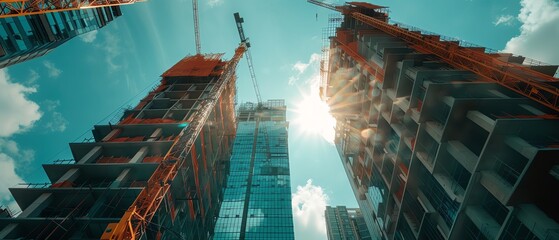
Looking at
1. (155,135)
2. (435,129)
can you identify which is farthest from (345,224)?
(435,129)

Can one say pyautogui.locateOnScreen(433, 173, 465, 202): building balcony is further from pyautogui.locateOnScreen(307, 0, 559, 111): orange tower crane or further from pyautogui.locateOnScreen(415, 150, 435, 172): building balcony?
pyautogui.locateOnScreen(307, 0, 559, 111): orange tower crane

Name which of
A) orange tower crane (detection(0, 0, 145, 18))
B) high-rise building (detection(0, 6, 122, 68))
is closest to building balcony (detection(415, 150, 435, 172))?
orange tower crane (detection(0, 0, 145, 18))

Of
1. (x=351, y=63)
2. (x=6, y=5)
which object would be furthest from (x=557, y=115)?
(x=6, y=5)

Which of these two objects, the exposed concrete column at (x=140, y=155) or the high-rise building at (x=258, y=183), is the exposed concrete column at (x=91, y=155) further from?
the high-rise building at (x=258, y=183)

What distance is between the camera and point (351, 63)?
36281mm

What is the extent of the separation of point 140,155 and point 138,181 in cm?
294

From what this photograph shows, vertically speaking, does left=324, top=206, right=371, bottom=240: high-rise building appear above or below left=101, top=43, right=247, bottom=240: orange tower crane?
below

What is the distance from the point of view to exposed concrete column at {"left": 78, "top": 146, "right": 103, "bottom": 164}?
1023 inches

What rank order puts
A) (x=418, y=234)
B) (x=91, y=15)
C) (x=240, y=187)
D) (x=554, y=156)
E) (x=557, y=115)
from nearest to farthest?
(x=554, y=156) → (x=557, y=115) → (x=418, y=234) → (x=91, y=15) → (x=240, y=187)

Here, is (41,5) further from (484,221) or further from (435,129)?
(484,221)

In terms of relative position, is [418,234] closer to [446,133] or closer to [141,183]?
[446,133]

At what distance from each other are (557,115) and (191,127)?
106 ft

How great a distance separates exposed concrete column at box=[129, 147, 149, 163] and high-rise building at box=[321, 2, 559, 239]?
24845mm

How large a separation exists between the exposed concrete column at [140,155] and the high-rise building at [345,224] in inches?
3597
